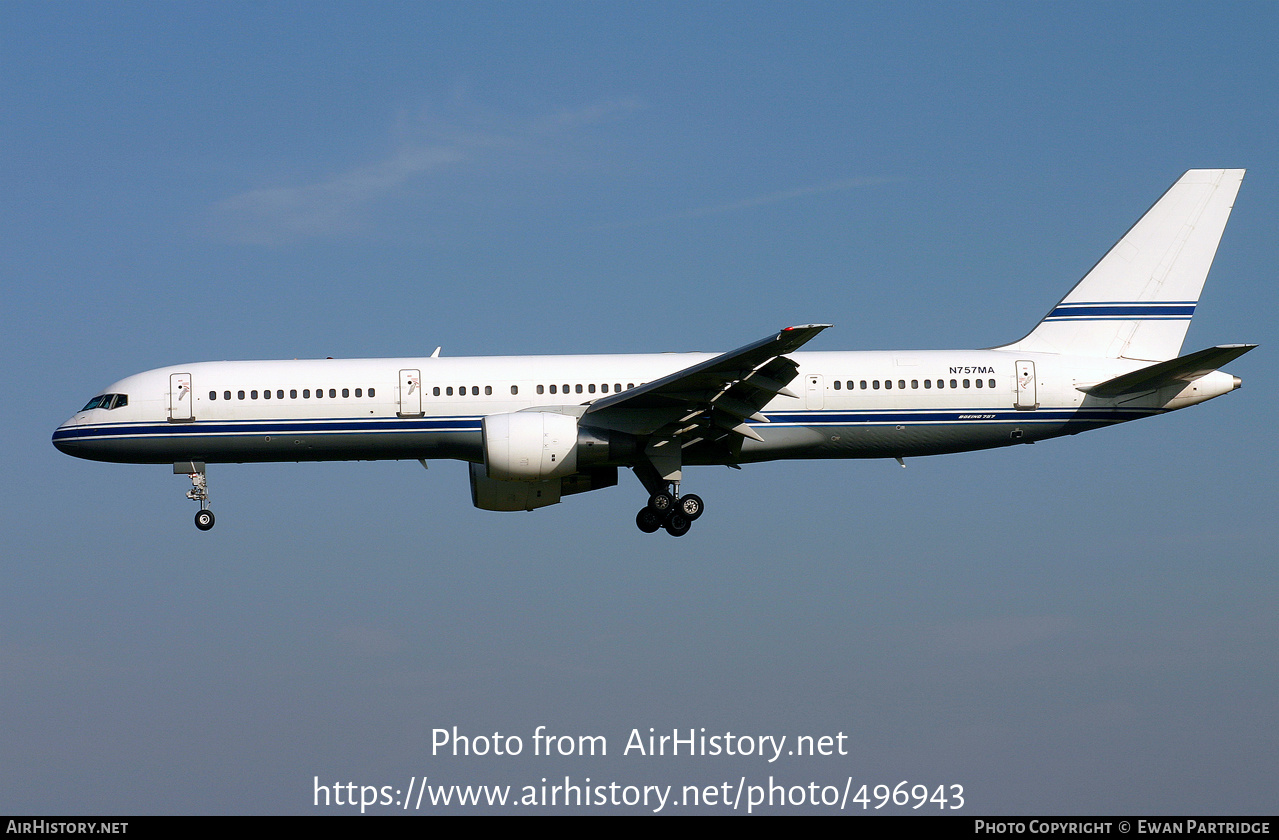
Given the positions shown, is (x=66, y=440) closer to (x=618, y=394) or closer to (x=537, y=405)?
(x=537, y=405)

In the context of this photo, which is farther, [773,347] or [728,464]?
[728,464]

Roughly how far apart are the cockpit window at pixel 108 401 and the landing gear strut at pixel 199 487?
1845 millimetres

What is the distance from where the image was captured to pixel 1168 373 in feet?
89.9

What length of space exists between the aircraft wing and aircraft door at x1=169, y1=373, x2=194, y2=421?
28.8 feet

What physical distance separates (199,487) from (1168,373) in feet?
69.1

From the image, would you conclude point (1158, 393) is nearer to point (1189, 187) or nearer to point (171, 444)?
point (1189, 187)

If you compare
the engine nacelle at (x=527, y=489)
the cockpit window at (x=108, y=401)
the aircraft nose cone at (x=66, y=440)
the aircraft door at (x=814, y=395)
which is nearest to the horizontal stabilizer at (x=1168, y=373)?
the aircraft door at (x=814, y=395)

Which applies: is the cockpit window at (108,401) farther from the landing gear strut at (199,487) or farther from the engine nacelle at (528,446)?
the engine nacelle at (528,446)

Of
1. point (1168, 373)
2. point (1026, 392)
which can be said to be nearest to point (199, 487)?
point (1026, 392)

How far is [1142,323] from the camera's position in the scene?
29922mm

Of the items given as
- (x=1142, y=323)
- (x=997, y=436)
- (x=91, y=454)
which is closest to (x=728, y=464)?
(x=997, y=436)

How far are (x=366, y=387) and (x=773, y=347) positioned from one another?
Result: 9.14 meters

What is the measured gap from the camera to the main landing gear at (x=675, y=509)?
90.8 ft

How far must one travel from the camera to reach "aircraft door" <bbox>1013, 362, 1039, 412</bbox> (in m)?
28.0
